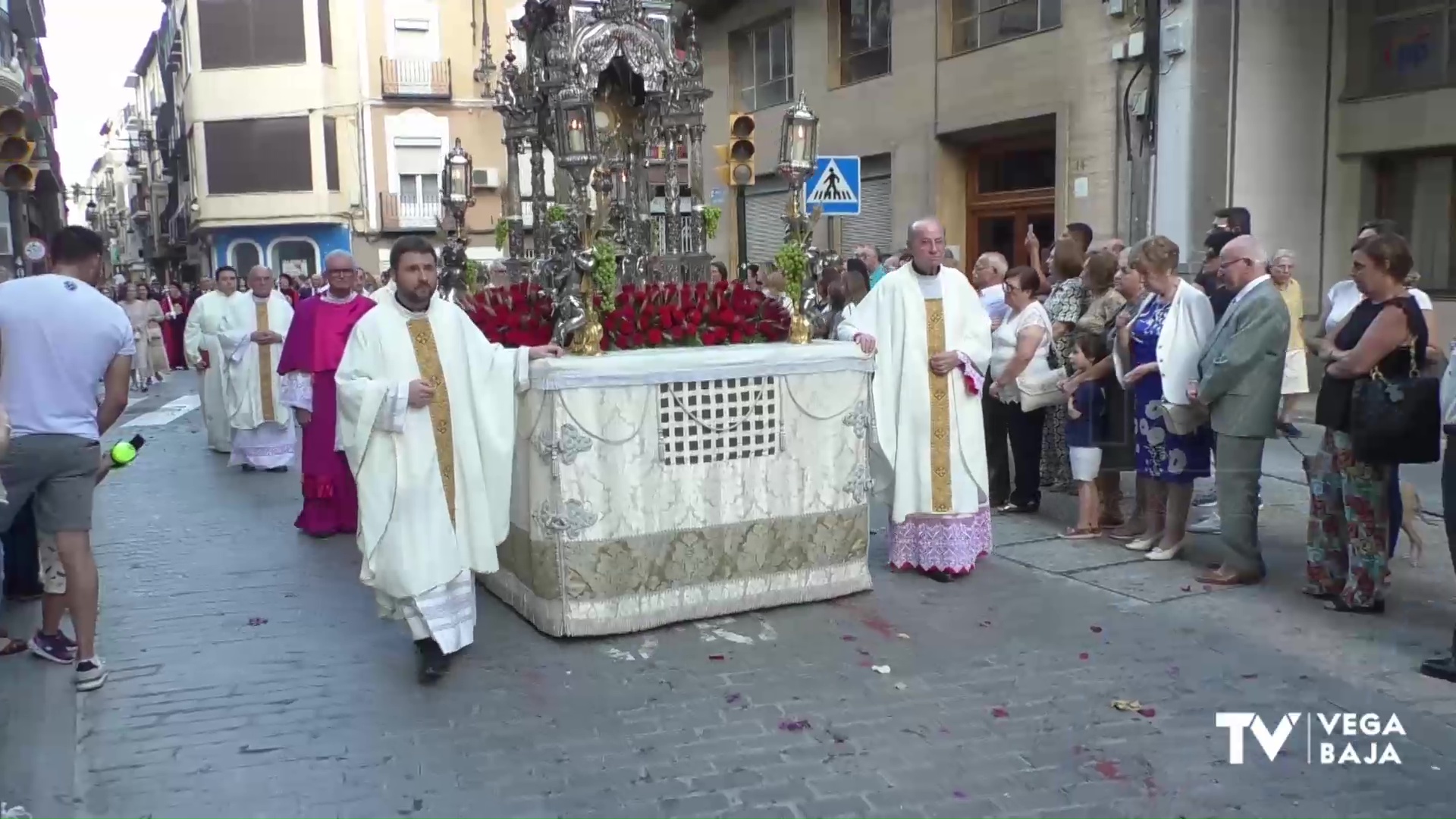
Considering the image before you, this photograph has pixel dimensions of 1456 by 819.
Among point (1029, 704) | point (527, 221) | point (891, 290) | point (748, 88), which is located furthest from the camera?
point (748, 88)

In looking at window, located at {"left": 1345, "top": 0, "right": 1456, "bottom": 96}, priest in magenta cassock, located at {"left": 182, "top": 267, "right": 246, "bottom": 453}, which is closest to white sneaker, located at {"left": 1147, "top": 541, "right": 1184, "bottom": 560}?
window, located at {"left": 1345, "top": 0, "right": 1456, "bottom": 96}

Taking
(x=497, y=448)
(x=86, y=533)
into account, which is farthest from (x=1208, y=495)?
(x=86, y=533)

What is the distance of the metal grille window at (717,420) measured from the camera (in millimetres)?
5727

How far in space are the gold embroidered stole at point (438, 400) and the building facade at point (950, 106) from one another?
A: 30.6 ft

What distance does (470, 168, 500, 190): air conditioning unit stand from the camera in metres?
32.6

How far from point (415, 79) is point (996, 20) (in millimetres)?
22381

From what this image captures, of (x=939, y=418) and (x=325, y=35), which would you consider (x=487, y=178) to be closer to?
(x=325, y=35)

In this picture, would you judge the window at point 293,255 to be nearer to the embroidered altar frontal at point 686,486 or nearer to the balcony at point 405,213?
the balcony at point 405,213

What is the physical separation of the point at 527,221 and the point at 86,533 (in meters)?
5.12

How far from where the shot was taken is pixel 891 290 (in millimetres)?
6500

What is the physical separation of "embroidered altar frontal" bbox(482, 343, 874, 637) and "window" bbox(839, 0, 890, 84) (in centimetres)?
1155

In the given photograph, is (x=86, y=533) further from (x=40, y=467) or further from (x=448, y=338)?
(x=448, y=338)

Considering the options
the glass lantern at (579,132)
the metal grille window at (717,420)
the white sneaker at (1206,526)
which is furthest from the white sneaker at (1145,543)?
the glass lantern at (579,132)

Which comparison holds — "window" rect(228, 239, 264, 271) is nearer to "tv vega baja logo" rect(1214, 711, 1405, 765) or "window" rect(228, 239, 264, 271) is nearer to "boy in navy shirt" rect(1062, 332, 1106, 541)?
"boy in navy shirt" rect(1062, 332, 1106, 541)
